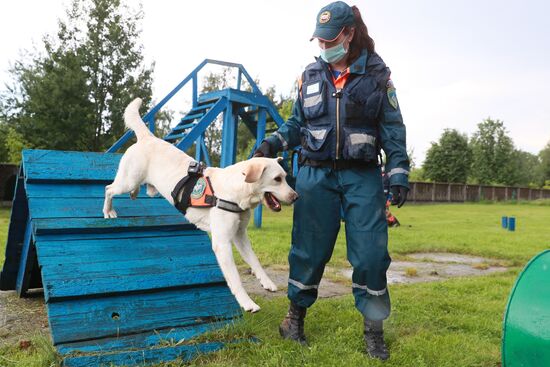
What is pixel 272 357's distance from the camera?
9.50 feet

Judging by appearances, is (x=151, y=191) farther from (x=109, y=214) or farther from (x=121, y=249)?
(x=121, y=249)

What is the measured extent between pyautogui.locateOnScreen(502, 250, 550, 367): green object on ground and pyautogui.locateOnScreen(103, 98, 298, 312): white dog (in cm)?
141

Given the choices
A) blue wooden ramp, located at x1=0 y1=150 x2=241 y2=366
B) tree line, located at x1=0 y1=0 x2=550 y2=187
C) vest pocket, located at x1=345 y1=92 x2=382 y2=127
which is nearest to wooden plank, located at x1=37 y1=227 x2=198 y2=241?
blue wooden ramp, located at x1=0 y1=150 x2=241 y2=366

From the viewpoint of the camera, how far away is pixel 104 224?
3471 mm

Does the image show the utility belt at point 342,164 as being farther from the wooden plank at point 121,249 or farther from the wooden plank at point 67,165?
the wooden plank at point 67,165

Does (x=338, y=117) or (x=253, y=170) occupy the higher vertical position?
(x=338, y=117)

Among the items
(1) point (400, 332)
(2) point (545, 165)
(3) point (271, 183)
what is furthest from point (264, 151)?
(2) point (545, 165)

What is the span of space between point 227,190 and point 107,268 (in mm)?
963

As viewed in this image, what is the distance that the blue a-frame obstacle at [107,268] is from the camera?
2.83 metres

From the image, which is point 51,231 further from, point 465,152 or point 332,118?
point 465,152

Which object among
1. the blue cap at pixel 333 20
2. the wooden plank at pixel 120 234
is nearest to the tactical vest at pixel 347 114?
the blue cap at pixel 333 20

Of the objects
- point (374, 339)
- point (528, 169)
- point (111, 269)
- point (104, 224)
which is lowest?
point (374, 339)

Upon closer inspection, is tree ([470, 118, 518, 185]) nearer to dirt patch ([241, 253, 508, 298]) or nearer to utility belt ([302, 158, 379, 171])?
dirt patch ([241, 253, 508, 298])

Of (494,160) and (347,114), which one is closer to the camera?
(347,114)
